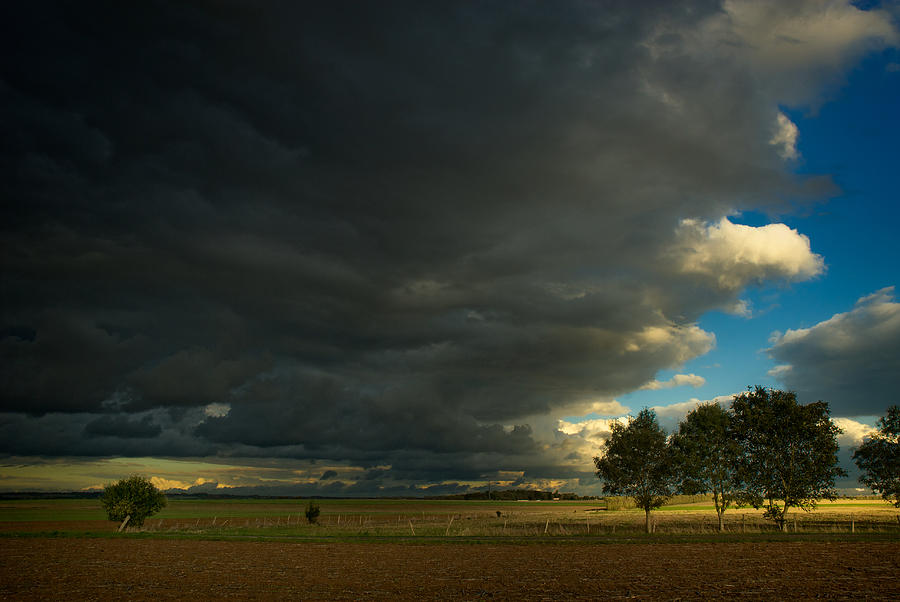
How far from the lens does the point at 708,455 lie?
2980 inches

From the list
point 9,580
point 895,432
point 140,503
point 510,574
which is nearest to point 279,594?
point 510,574

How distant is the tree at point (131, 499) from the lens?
6881 cm

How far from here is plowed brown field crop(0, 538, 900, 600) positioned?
80.5 ft

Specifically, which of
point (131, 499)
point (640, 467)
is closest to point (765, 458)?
point (640, 467)

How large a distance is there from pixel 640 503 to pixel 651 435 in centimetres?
795

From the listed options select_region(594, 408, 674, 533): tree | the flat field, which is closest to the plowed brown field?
the flat field

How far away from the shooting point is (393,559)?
39406 mm

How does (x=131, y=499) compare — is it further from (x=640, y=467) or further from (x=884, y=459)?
(x=884, y=459)

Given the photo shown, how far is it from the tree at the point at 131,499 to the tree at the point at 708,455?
2603 inches

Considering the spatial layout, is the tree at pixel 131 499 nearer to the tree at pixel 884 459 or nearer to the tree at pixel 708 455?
the tree at pixel 708 455

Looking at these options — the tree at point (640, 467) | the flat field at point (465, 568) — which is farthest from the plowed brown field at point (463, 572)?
the tree at point (640, 467)

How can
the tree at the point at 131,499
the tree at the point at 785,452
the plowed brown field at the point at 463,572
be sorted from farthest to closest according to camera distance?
the tree at the point at 131,499 → the tree at the point at 785,452 → the plowed brown field at the point at 463,572

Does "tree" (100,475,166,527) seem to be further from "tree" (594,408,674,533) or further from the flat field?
"tree" (594,408,674,533)

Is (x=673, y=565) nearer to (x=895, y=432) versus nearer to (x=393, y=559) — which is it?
(x=393, y=559)
